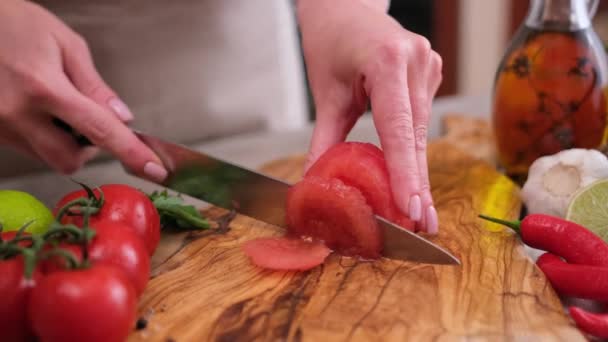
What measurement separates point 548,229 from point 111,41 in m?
1.28

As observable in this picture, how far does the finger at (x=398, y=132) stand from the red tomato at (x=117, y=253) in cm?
44

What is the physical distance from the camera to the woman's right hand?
53.0 inches

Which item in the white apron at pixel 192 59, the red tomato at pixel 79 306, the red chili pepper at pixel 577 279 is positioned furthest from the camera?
the white apron at pixel 192 59

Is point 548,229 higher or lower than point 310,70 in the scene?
lower

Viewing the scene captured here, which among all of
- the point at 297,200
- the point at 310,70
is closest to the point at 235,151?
the point at 310,70

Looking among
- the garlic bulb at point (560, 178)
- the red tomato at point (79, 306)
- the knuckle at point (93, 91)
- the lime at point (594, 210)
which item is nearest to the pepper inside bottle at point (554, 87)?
the garlic bulb at point (560, 178)

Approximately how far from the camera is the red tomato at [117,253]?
3.18 ft

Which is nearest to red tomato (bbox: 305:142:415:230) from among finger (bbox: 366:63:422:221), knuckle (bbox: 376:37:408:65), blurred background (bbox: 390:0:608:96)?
finger (bbox: 366:63:422:221)

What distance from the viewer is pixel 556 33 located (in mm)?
1547

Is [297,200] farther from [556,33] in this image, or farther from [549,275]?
[556,33]

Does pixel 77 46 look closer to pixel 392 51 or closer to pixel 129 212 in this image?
pixel 129 212

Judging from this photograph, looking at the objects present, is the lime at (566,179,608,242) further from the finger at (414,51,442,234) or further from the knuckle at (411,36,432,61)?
the knuckle at (411,36,432,61)

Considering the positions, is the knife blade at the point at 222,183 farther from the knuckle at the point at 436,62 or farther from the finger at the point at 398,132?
the knuckle at the point at 436,62

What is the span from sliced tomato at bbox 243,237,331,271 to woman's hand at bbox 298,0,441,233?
0.17 metres
